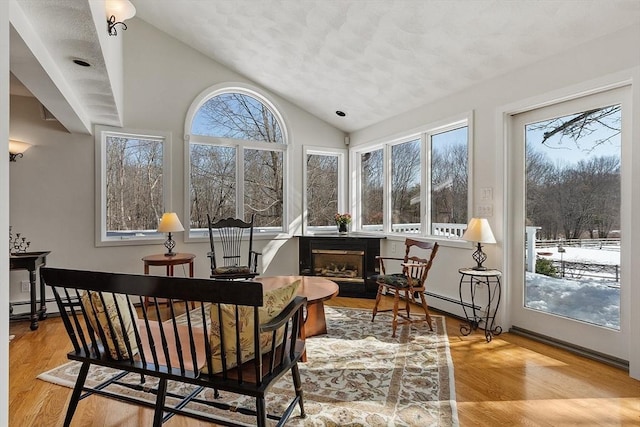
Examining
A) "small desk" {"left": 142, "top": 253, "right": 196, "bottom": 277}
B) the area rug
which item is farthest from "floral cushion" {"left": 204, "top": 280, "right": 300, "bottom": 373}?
"small desk" {"left": 142, "top": 253, "right": 196, "bottom": 277}

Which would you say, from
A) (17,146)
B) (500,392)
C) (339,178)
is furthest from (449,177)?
(17,146)

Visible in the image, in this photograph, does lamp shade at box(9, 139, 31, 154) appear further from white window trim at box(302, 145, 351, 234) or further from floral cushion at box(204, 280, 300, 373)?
floral cushion at box(204, 280, 300, 373)

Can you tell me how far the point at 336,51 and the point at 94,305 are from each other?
11.2ft

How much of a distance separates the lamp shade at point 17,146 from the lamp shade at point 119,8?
2.23 m

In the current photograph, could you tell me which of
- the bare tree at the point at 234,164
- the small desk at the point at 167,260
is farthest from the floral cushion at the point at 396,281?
the bare tree at the point at 234,164

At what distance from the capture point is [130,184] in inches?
187

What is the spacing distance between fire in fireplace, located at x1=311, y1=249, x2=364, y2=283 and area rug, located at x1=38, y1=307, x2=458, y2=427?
1678 mm

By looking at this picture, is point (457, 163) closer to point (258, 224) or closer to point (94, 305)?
point (258, 224)

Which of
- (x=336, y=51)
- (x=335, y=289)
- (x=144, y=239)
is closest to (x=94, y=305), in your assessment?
(x=335, y=289)

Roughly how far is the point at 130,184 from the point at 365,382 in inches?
149

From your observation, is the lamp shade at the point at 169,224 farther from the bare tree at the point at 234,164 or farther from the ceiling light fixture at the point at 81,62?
the ceiling light fixture at the point at 81,62

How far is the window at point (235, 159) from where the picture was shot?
5102mm

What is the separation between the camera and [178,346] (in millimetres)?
1662

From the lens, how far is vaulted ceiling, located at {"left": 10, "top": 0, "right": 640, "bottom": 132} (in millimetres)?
2568
